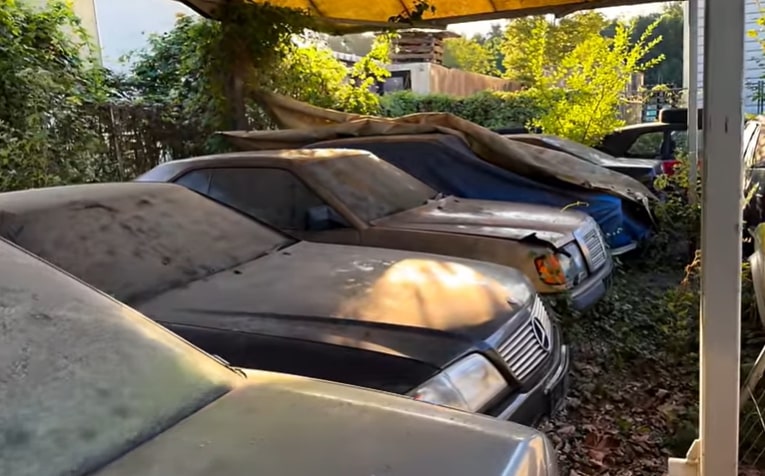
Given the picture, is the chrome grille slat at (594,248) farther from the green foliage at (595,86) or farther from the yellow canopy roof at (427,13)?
the green foliage at (595,86)

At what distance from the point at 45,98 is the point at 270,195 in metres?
4.03

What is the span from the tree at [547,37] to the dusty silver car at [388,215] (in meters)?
10.0

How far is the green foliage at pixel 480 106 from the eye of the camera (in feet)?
50.8

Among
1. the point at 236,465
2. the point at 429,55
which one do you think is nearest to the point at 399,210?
the point at 236,465

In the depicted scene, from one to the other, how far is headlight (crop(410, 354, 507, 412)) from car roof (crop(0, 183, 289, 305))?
1557 mm

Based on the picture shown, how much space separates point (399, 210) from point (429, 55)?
1452 cm

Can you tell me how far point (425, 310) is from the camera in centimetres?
318

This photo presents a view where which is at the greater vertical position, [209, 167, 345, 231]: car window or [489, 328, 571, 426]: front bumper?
[209, 167, 345, 231]: car window

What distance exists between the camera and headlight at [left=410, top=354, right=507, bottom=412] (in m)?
2.67

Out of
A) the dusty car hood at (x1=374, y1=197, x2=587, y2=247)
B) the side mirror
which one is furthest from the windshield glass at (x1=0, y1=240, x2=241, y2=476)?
the dusty car hood at (x1=374, y1=197, x2=587, y2=247)

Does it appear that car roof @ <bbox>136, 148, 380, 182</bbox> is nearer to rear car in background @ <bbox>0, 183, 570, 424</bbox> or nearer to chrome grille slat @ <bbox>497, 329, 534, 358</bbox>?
rear car in background @ <bbox>0, 183, 570, 424</bbox>

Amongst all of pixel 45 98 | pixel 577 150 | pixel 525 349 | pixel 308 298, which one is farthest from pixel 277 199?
pixel 577 150

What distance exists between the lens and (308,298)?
3.33 metres

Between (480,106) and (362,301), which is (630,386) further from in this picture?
(480,106)
